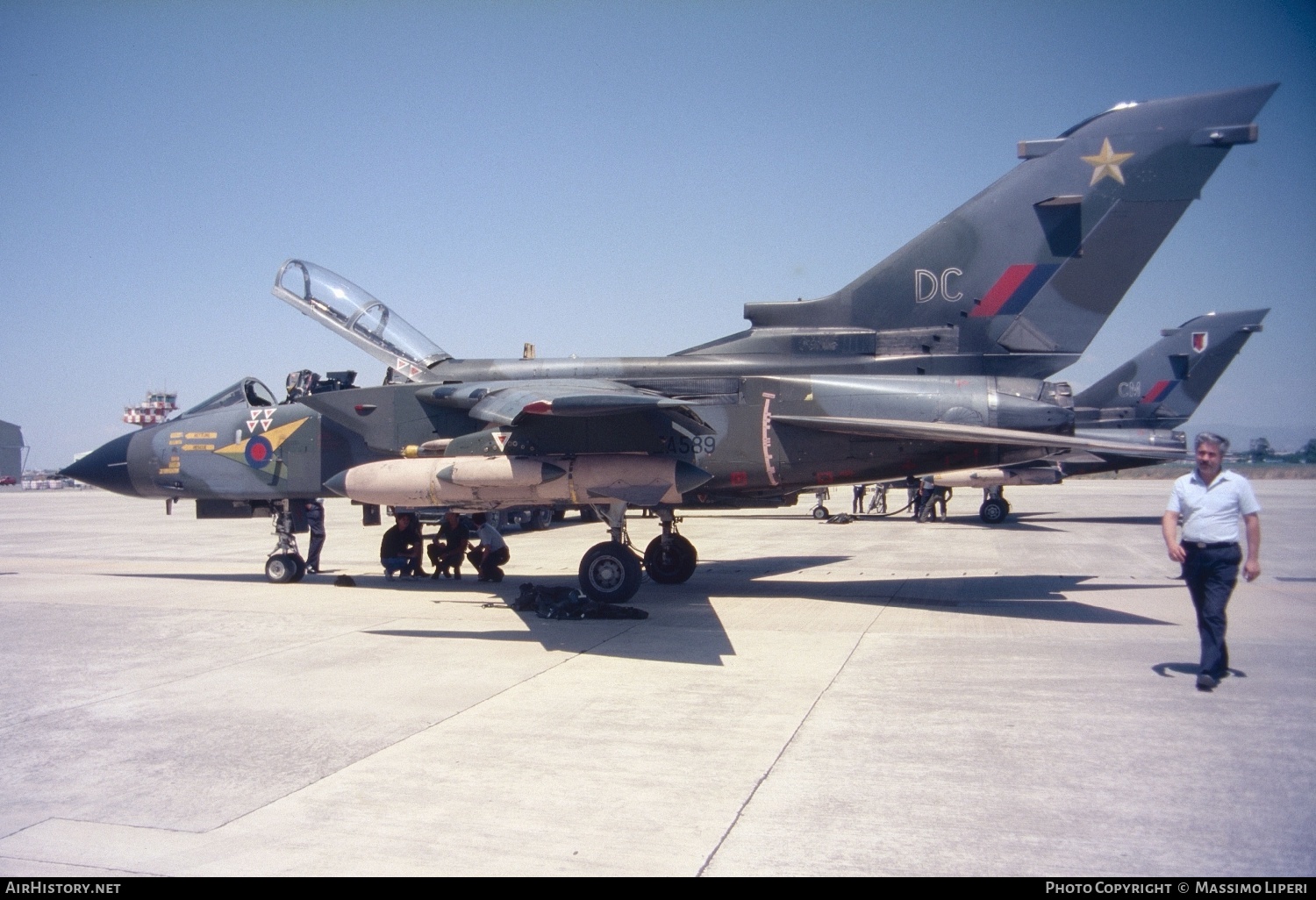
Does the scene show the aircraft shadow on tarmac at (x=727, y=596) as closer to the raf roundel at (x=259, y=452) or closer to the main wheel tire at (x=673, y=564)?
the main wheel tire at (x=673, y=564)

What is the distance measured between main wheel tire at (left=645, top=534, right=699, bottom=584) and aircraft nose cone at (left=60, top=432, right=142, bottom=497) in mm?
7050

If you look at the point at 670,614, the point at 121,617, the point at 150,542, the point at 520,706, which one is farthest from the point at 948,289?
the point at 150,542

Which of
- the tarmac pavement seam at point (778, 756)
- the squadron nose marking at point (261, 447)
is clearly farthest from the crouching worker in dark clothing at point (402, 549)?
the tarmac pavement seam at point (778, 756)

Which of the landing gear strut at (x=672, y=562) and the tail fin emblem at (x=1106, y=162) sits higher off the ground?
the tail fin emblem at (x=1106, y=162)

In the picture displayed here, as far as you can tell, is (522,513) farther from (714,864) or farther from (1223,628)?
(714,864)

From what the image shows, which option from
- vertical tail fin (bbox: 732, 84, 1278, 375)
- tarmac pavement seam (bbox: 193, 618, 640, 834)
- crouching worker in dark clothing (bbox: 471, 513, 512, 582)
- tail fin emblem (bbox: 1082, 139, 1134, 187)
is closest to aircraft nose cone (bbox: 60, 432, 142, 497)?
crouching worker in dark clothing (bbox: 471, 513, 512, 582)

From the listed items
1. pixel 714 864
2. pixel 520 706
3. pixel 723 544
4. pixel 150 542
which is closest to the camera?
pixel 714 864

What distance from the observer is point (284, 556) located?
12852 mm

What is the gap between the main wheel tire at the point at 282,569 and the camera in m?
12.8

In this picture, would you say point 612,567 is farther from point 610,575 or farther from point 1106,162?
point 1106,162

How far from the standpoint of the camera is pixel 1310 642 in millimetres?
7832

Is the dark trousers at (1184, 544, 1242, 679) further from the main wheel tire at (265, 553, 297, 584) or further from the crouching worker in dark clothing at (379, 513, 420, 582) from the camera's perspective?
Result: the main wheel tire at (265, 553, 297, 584)

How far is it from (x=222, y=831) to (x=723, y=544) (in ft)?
48.1

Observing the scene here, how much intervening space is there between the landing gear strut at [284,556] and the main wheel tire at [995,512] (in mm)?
17065
